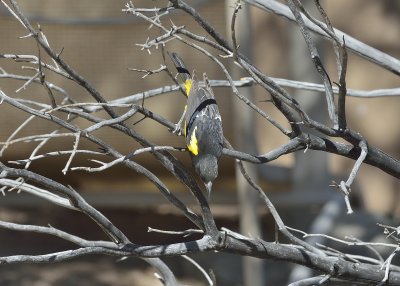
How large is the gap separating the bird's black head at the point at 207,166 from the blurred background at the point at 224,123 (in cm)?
167

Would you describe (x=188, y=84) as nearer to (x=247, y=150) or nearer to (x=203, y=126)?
(x=203, y=126)

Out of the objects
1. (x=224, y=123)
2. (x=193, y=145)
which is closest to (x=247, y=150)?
(x=224, y=123)

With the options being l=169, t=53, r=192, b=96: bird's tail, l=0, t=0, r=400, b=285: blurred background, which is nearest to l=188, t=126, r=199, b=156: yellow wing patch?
l=169, t=53, r=192, b=96: bird's tail

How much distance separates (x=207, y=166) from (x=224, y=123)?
2.11 metres

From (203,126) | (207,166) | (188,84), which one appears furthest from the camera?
(188,84)

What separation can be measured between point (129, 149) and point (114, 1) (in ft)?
2.40

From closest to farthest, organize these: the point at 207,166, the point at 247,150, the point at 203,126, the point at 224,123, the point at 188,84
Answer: the point at 203,126 → the point at 207,166 → the point at 188,84 → the point at 247,150 → the point at 224,123

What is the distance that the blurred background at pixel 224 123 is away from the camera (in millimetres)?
4164

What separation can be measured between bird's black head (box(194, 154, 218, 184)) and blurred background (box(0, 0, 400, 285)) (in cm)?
167

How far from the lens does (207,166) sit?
84.7 inches

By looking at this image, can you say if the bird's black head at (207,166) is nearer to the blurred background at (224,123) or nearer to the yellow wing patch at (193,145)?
the yellow wing patch at (193,145)

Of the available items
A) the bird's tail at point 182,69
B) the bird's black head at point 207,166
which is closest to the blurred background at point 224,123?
the bird's tail at point 182,69

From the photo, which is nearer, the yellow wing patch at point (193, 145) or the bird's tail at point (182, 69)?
the yellow wing patch at point (193, 145)

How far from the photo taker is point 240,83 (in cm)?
222
